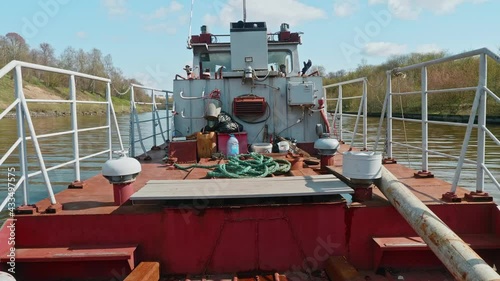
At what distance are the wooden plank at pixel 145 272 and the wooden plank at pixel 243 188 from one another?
503mm

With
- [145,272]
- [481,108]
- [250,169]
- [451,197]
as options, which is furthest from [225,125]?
[481,108]

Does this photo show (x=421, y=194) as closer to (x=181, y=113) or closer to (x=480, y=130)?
(x=480, y=130)

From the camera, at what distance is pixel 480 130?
9.48 feet

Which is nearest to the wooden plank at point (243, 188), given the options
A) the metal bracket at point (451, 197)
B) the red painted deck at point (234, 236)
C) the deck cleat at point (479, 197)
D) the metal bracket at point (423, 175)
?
the red painted deck at point (234, 236)

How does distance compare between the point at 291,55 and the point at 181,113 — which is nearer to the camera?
the point at 181,113

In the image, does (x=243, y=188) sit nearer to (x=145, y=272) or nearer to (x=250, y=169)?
(x=250, y=169)

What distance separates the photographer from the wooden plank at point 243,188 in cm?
278

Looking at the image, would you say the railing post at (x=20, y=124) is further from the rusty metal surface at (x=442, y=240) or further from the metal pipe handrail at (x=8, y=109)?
the rusty metal surface at (x=442, y=240)

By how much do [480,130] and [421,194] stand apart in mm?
735

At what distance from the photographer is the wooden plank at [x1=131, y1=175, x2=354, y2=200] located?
2.78 metres

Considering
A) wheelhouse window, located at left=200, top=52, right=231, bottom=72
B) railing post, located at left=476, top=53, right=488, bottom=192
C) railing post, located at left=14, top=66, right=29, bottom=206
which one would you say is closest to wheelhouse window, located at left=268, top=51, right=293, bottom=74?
wheelhouse window, located at left=200, top=52, right=231, bottom=72

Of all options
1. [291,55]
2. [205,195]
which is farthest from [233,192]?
[291,55]

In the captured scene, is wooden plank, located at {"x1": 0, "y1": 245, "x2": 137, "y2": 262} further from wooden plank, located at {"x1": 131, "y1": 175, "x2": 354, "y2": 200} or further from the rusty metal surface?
the rusty metal surface

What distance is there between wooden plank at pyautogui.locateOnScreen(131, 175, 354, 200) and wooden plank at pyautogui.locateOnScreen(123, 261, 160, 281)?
0.50 m
